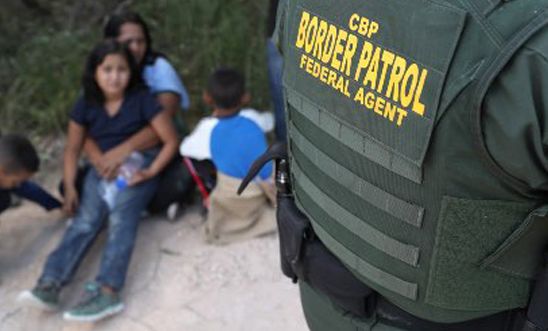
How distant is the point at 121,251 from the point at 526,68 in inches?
89.4

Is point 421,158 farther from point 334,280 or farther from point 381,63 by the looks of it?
point 334,280

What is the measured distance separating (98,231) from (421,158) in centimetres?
223

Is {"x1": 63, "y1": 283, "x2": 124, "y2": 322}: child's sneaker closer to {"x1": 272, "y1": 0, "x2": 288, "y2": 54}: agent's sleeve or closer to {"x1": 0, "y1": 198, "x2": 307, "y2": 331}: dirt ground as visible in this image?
{"x1": 0, "y1": 198, "x2": 307, "y2": 331}: dirt ground

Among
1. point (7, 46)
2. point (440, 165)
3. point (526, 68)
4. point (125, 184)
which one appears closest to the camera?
point (526, 68)

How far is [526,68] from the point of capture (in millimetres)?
1059

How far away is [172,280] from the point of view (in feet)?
10.1

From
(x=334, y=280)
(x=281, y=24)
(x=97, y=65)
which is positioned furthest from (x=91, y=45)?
(x=334, y=280)

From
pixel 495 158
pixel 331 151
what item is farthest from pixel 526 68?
pixel 331 151

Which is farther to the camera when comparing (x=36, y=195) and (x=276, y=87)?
(x=276, y=87)

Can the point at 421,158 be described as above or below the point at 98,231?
above

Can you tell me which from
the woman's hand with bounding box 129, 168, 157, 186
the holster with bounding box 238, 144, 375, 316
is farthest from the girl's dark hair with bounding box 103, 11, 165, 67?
the holster with bounding box 238, 144, 375, 316

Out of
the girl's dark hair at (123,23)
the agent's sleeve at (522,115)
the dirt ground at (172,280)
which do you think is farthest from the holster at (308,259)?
the girl's dark hair at (123,23)

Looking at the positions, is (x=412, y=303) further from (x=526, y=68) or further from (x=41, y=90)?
(x=41, y=90)

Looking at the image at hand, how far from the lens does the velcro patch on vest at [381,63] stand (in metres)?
1.17
